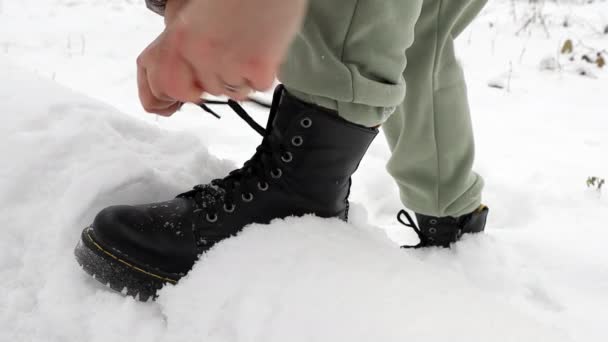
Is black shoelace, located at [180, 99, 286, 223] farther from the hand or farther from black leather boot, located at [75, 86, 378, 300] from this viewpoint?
the hand

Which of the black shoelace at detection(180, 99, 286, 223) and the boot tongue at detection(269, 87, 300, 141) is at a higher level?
the boot tongue at detection(269, 87, 300, 141)

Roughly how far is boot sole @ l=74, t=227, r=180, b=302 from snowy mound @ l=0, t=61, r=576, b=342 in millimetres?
19

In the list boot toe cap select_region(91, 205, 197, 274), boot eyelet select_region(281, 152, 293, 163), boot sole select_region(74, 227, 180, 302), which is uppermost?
boot eyelet select_region(281, 152, 293, 163)

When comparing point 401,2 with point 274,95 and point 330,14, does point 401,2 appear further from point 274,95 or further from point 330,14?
point 274,95

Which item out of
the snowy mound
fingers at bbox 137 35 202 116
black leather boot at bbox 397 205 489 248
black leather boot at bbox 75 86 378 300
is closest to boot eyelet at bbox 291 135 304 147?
black leather boot at bbox 75 86 378 300

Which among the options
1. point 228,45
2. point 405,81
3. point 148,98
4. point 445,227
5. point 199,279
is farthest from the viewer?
point 445,227

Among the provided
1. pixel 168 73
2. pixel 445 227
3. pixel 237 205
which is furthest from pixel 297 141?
pixel 445 227

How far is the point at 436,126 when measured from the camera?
118 cm

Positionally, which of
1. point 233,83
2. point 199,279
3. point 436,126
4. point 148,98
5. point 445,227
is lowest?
point 445,227

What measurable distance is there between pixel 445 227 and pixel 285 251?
1.92 feet

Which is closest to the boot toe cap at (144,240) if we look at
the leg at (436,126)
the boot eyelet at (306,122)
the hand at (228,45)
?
the boot eyelet at (306,122)

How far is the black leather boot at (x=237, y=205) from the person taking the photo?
2.75 ft

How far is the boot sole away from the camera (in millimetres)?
831

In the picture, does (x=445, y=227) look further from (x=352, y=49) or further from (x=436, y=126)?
(x=352, y=49)
